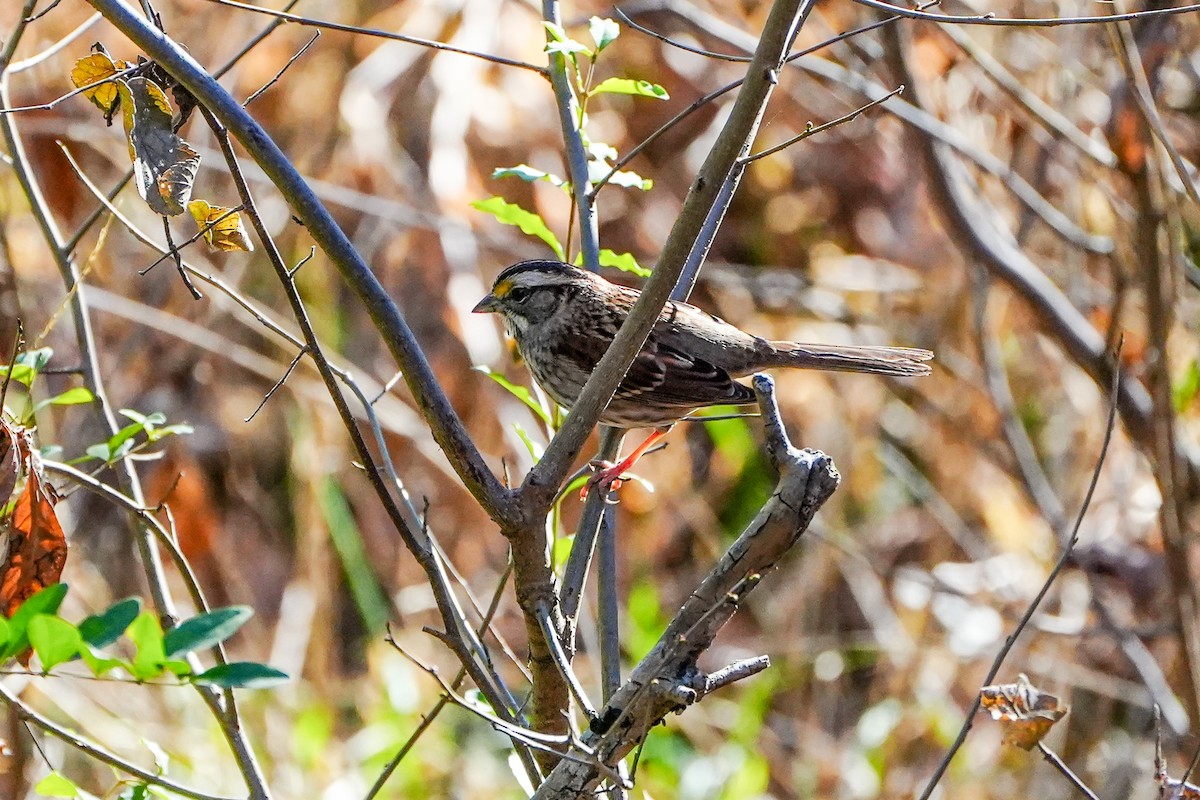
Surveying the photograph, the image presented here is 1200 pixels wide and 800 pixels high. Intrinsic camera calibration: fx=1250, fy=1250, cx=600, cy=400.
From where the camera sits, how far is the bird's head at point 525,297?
13.4ft

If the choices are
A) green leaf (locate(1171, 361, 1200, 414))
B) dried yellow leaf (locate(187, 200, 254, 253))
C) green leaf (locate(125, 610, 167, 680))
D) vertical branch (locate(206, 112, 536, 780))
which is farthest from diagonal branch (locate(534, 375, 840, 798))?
green leaf (locate(1171, 361, 1200, 414))

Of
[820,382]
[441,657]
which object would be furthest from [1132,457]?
[441,657]

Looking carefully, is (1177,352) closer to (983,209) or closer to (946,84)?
(983,209)

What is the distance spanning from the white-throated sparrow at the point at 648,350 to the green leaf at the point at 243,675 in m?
2.39

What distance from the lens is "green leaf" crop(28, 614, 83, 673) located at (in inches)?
53.7

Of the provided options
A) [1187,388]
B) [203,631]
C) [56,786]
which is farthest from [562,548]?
[1187,388]

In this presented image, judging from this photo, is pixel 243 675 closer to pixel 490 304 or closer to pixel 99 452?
pixel 99 452

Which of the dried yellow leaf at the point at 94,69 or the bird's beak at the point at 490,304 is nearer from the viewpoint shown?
the dried yellow leaf at the point at 94,69

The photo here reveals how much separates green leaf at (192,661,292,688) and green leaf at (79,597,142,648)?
4.4 inches

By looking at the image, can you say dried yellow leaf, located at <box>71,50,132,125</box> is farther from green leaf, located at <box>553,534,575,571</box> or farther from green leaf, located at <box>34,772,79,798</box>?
green leaf, located at <box>553,534,575,571</box>

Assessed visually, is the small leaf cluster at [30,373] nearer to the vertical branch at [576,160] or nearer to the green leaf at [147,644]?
the green leaf at [147,644]

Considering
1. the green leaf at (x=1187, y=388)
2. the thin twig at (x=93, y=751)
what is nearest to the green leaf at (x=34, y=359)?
the thin twig at (x=93, y=751)

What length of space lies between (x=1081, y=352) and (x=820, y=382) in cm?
282

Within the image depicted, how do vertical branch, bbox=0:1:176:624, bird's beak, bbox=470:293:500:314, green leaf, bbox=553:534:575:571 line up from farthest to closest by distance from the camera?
1. bird's beak, bbox=470:293:500:314
2. green leaf, bbox=553:534:575:571
3. vertical branch, bbox=0:1:176:624
